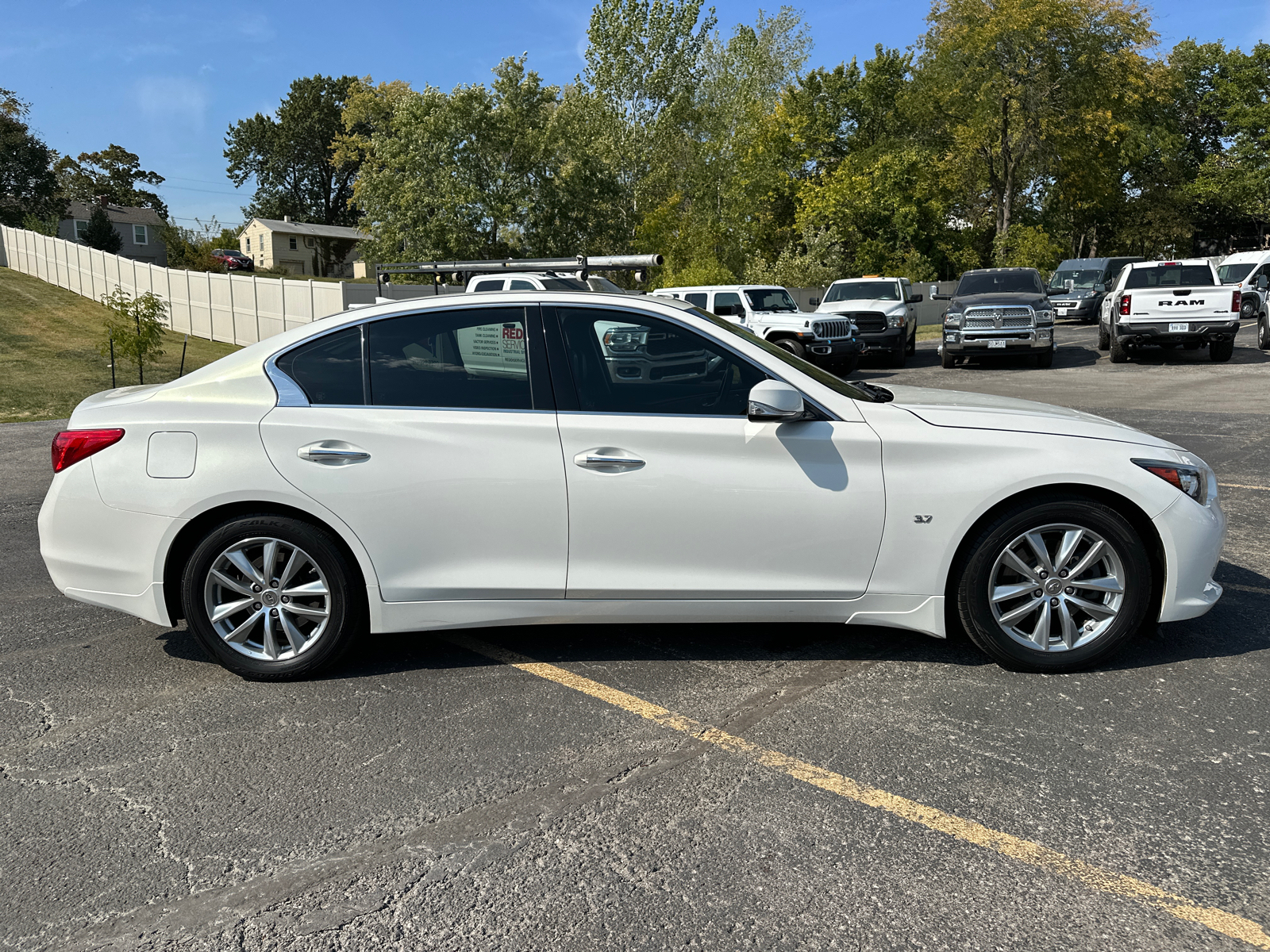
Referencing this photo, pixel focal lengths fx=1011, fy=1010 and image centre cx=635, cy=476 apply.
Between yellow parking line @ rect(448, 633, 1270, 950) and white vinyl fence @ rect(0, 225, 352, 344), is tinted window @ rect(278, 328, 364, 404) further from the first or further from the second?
white vinyl fence @ rect(0, 225, 352, 344)

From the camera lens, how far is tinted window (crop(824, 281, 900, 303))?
22266 mm

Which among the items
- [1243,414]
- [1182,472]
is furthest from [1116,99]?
[1182,472]

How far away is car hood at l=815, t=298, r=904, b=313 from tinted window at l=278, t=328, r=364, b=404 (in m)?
17.5

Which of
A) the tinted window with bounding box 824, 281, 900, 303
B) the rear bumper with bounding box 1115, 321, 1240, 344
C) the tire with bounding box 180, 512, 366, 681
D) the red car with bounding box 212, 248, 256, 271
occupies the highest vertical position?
the red car with bounding box 212, 248, 256, 271

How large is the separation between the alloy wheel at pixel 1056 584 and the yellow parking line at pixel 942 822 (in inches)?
48.1

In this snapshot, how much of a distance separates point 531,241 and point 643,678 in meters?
36.9

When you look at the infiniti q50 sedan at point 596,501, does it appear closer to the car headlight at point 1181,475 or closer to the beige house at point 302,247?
the car headlight at point 1181,475

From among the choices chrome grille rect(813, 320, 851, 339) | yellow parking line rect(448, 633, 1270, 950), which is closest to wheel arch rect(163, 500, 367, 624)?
yellow parking line rect(448, 633, 1270, 950)

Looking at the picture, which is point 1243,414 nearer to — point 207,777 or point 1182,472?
point 1182,472

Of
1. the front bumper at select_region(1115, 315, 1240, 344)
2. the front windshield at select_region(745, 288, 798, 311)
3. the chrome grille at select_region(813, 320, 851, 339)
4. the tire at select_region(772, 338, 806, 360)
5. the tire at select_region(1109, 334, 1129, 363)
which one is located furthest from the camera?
the tire at select_region(1109, 334, 1129, 363)

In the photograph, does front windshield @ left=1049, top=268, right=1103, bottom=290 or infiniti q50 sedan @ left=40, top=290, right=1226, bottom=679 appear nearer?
infiniti q50 sedan @ left=40, top=290, right=1226, bottom=679

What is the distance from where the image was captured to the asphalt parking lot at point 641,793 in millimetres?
2656

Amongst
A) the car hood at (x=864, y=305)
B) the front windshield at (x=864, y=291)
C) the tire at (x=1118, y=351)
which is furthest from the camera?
the front windshield at (x=864, y=291)

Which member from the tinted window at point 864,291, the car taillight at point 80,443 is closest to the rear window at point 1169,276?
the tinted window at point 864,291
